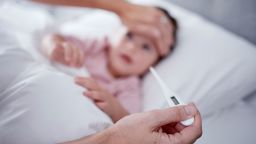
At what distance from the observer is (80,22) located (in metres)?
1.49

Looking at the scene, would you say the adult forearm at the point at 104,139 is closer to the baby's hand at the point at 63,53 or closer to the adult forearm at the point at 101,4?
the baby's hand at the point at 63,53

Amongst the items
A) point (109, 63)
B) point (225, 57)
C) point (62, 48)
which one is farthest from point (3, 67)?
point (225, 57)

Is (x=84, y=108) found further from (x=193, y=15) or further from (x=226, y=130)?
(x=193, y=15)

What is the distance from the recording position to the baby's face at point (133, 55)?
4.20ft

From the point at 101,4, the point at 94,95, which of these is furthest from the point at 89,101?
the point at 101,4

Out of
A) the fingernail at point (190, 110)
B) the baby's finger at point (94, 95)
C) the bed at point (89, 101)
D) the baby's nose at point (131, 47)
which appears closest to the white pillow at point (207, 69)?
the bed at point (89, 101)

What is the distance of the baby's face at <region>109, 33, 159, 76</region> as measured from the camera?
128 centimetres

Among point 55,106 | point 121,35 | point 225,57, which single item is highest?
point 121,35

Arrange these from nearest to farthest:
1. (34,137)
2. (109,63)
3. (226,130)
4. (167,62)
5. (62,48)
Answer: (34,137) → (226,130) → (62,48) → (167,62) → (109,63)

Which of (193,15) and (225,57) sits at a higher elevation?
(193,15)

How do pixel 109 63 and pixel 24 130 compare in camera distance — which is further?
pixel 109 63

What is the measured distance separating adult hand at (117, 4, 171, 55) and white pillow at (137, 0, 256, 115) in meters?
0.06

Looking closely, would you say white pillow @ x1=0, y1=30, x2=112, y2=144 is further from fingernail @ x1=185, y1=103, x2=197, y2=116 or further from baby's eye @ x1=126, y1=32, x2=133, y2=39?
baby's eye @ x1=126, y1=32, x2=133, y2=39

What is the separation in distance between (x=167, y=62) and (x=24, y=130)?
0.64 m
